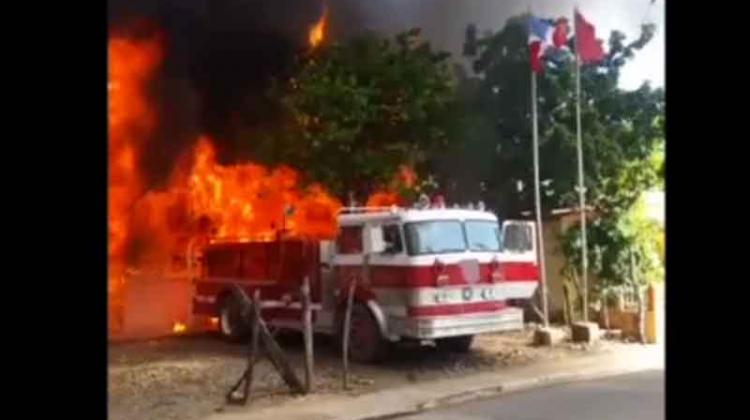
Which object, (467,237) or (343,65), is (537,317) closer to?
(467,237)

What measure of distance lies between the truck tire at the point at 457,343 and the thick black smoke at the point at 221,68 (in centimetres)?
66

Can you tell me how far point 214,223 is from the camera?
2.04 meters

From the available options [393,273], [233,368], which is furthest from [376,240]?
[233,368]

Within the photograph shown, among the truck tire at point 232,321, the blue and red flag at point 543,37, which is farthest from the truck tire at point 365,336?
the blue and red flag at point 543,37

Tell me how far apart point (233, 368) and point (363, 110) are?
67 cm

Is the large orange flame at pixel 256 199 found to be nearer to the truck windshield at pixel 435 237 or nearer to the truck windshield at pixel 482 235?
the truck windshield at pixel 435 237

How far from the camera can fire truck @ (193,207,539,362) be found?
2.03m

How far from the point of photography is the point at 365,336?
2.04 m

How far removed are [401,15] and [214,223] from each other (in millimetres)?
649

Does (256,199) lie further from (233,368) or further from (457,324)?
(457,324)

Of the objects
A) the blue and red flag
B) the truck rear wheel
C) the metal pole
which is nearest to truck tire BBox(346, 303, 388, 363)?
the truck rear wheel

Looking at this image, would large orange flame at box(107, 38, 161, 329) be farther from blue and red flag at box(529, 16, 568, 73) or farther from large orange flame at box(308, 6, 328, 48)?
blue and red flag at box(529, 16, 568, 73)
